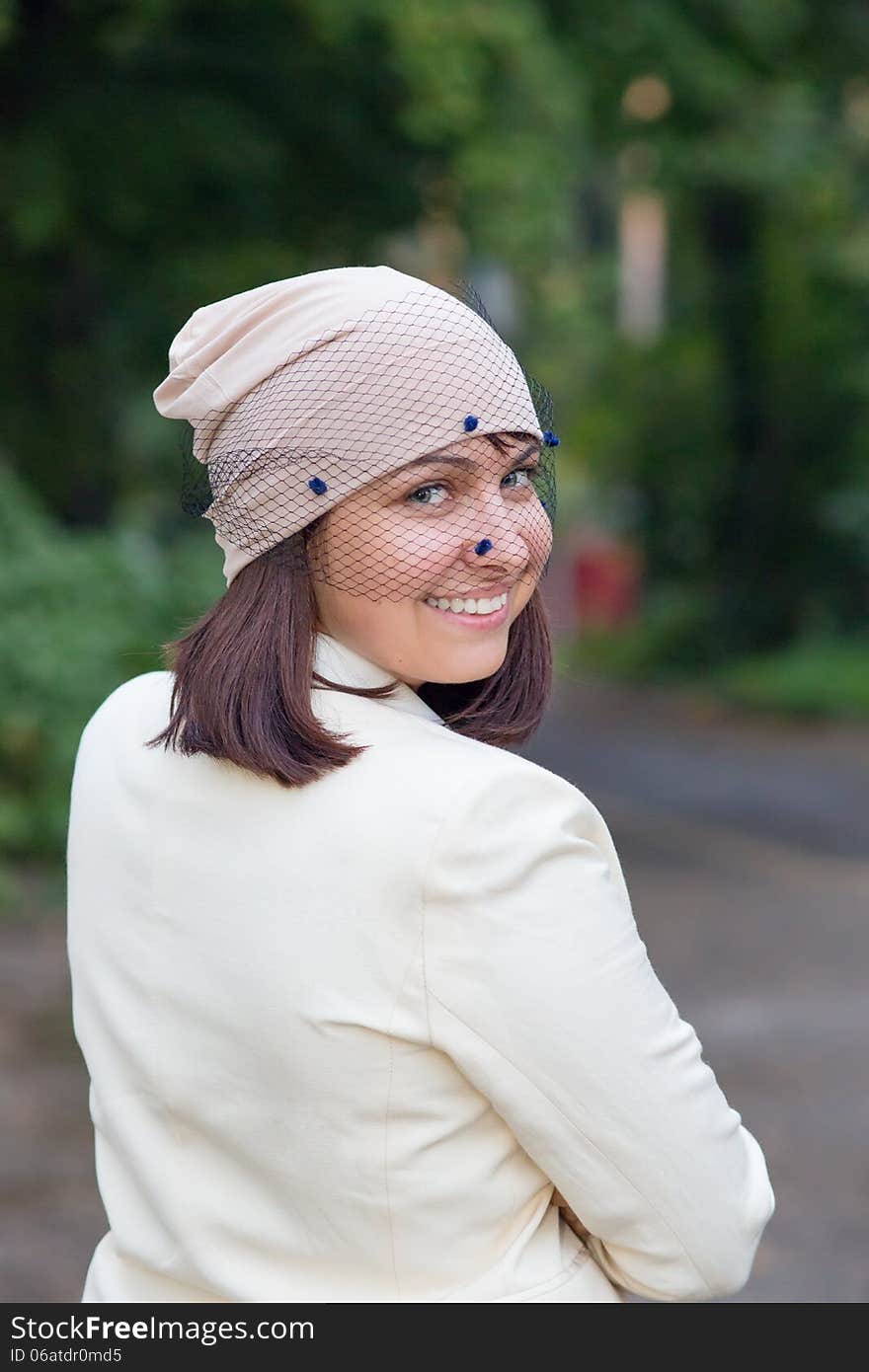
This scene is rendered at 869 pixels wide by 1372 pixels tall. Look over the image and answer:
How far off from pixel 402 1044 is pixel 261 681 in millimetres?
352

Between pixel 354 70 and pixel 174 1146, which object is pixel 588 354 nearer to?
pixel 354 70

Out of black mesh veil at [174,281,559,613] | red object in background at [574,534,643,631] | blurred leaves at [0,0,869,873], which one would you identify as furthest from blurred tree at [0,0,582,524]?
red object in background at [574,534,643,631]

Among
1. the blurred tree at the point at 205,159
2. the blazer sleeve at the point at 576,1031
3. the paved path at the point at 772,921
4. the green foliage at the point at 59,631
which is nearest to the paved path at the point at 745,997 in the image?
the paved path at the point at 772,921

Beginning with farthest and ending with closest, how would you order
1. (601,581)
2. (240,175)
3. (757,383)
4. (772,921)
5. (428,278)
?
(601,581) → (757,383) → (240,175) → (772,921) → (428,278)

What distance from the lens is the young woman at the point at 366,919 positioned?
1.47m

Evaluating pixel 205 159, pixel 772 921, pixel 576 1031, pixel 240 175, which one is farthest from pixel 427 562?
pixel 240 175

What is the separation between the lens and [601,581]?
75.6 ft

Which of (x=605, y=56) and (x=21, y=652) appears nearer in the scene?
(x=21, y=652)

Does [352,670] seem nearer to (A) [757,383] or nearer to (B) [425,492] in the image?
(B) [425,492]

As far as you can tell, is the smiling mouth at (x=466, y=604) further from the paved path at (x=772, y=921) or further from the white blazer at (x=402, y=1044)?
the paved path at (x=772, y=921)

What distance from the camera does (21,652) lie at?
8141 mm

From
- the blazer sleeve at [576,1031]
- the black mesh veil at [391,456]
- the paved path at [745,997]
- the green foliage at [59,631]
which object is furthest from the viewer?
the green foliage at [59,631]

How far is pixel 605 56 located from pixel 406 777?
853 cm
